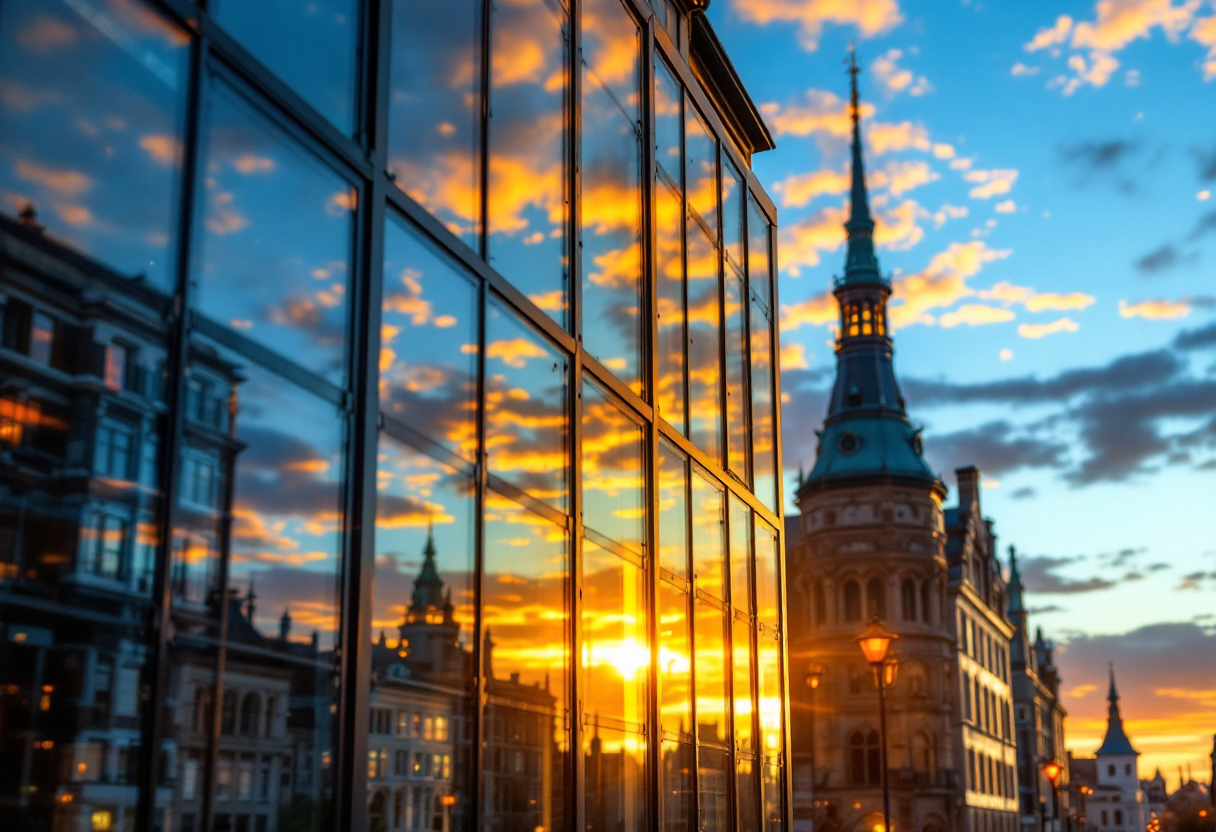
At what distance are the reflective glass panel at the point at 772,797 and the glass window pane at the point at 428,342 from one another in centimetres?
1290

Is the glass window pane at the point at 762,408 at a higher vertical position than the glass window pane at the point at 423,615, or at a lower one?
higher

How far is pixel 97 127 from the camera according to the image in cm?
795

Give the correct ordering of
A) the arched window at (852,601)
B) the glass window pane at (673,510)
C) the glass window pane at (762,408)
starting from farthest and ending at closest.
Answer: the arched window at (852,601)
the glass window pane at (762,408)
the glass window pane at (673,510)

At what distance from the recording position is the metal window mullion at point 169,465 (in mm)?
7949

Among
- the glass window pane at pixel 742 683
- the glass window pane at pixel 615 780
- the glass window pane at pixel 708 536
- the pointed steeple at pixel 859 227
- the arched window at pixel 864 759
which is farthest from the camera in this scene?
the pointed steeple at pixel 859 227

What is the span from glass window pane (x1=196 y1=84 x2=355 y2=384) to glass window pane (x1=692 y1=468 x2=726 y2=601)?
10803 millimetres

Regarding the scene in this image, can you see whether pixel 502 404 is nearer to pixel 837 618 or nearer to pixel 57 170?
pixel 57 170

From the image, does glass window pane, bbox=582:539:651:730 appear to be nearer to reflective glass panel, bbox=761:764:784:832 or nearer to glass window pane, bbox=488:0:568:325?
glass window pane, bbox=488:0:568:325

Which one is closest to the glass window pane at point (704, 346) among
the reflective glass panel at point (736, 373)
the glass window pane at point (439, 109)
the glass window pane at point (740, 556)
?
the reflective glass panel at point (736, 373)

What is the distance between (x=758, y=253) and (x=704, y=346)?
16.3 ft

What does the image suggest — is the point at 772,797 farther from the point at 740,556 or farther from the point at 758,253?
the point at 758,253

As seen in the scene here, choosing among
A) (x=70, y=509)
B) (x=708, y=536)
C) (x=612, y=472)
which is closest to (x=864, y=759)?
(x=708, y=536)

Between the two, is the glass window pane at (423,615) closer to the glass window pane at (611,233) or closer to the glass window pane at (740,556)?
the glass window pane at (611,233)

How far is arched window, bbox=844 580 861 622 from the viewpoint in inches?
3105
